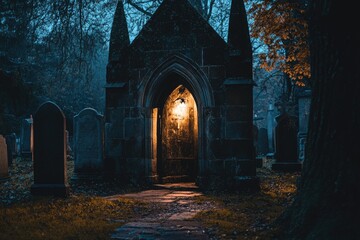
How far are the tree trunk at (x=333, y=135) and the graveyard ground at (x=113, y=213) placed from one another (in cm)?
75

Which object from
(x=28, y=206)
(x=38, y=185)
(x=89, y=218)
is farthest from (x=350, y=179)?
(x=38, y=185)

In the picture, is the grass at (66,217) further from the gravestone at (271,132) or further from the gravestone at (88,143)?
the gravestone at (271,132)

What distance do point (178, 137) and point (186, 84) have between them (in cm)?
199

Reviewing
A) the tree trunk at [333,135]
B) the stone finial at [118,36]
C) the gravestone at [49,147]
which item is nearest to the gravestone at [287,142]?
the stone finial at [118,36]

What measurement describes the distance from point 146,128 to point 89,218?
4209 mm

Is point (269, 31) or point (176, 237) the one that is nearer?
point (176, 237)

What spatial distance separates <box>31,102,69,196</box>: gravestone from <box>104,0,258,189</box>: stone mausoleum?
2311mm

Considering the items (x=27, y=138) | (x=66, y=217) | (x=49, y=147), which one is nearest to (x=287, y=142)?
(x=49, y=147)

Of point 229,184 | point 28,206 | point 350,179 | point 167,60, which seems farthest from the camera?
point 167,60

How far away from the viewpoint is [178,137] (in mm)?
11320

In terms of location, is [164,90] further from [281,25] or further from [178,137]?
[281,25]

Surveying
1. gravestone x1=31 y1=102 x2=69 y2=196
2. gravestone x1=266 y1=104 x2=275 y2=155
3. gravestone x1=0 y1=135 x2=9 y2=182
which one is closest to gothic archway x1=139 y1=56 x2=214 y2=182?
gravestone x1=31 y1=102 x2=69 y2=196

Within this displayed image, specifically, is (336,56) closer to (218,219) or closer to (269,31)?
(218,219)

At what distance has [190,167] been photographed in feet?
37.1
